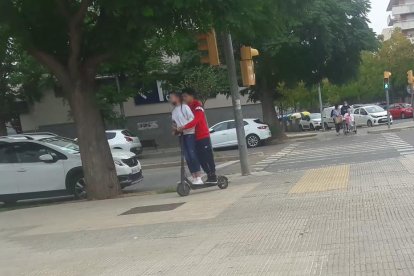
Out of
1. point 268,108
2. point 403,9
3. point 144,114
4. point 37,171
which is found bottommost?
point 37,171

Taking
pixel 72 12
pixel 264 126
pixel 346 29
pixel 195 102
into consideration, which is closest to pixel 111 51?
pixel 72 12

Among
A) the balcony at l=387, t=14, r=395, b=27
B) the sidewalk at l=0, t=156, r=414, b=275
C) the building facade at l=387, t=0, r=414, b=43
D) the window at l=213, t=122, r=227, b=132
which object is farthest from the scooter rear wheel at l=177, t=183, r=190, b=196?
the balcony at l=387, t=14, r=395, b=27

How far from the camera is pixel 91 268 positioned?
6.17 metres

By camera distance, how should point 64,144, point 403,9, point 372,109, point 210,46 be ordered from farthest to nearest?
point 403,9 → point 372,109 → point 64,144 → point 210,46

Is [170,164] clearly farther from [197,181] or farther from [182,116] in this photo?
[182,116]

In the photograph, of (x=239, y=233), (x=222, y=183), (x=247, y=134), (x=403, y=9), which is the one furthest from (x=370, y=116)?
(x=403, y=9)

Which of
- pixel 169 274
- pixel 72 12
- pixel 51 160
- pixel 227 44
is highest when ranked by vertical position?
pixel 72 12

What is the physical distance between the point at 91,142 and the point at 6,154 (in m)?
2.43

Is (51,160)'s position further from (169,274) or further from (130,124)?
(130,124)

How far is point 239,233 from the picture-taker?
22.8 ft

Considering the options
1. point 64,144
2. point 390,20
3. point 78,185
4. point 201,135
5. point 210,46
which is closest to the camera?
point 201,135

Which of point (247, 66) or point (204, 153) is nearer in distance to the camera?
point (204, 153)

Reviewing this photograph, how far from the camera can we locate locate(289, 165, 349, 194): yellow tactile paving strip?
955 centimetres

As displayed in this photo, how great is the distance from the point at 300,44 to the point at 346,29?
249 centimetres
